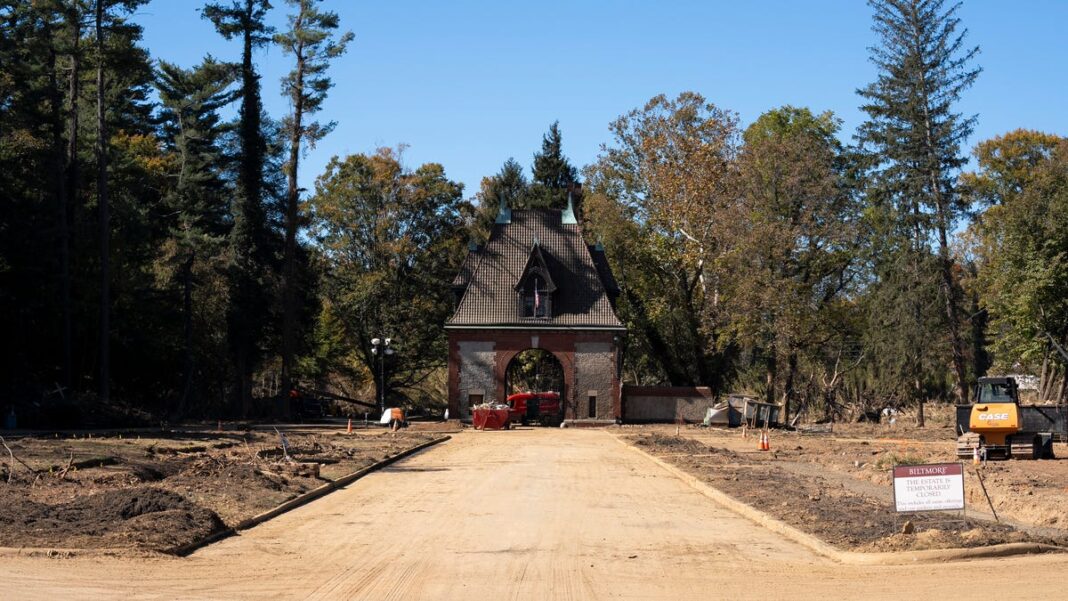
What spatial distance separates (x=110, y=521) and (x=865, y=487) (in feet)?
52.1

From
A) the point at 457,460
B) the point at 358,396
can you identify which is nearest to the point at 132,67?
the point at 457,460

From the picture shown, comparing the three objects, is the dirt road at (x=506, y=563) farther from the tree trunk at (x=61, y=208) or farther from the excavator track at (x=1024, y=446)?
the tree trunk at (x=61, y=208)

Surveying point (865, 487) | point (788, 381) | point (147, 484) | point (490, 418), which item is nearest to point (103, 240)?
point (490, 418)

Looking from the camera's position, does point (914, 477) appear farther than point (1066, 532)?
No

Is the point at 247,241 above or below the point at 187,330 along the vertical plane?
above

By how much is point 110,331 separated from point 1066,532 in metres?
42.0

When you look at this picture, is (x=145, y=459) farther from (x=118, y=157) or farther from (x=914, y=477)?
(x=118, y=157)

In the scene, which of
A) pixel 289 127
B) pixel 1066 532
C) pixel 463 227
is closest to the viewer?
pixel 1066 532

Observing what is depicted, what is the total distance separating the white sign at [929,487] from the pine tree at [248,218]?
4556 cm

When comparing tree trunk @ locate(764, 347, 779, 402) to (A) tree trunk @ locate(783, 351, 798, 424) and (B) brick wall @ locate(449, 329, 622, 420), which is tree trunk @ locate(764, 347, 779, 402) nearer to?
(A) tree trunk @ locate(783, 351, 798, 424)

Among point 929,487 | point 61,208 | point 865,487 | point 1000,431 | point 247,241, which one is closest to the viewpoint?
point 929,487

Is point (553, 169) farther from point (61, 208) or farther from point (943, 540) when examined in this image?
point (943, 540)

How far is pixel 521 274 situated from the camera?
61969 mm

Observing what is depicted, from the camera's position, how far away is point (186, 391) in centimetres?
5162
